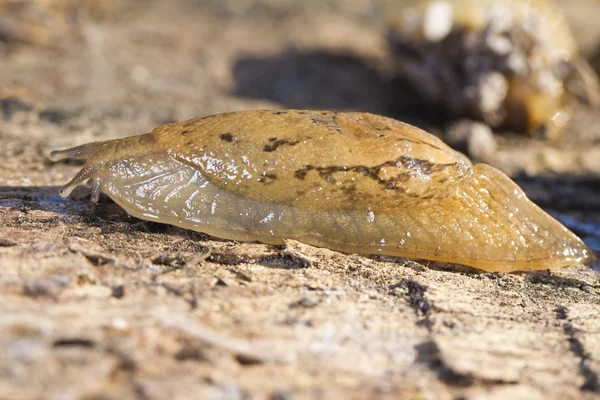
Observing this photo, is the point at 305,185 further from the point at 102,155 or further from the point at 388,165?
the point at 102,155

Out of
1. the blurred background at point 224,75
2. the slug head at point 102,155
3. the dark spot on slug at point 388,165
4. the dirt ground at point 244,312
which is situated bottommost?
the dirt ground at point 244,312

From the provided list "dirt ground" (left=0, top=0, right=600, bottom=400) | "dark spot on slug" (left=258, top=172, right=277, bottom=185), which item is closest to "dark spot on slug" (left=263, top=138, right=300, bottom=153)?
"dark spot on slug" (left=258, top=172, right=277, bottom=185)

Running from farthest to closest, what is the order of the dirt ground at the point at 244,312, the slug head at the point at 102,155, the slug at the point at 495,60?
the slug at the point at 495,60 < the slug head at the point at 102,155 < the dirt ground at the point at 244,312

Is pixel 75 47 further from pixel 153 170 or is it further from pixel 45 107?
pixel 153 170

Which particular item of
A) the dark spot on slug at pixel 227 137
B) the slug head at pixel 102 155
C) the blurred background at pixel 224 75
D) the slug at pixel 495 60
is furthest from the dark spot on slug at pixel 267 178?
the slug at pixel 495 60

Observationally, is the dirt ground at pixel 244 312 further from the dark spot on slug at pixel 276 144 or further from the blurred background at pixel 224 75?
the dark spot on slug at pixel 276 144

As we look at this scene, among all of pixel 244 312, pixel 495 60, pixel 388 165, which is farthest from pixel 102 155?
pixel 495 60

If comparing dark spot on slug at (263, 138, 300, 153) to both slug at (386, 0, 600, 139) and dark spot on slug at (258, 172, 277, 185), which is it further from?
slug at (386, 0, 600, 139)
